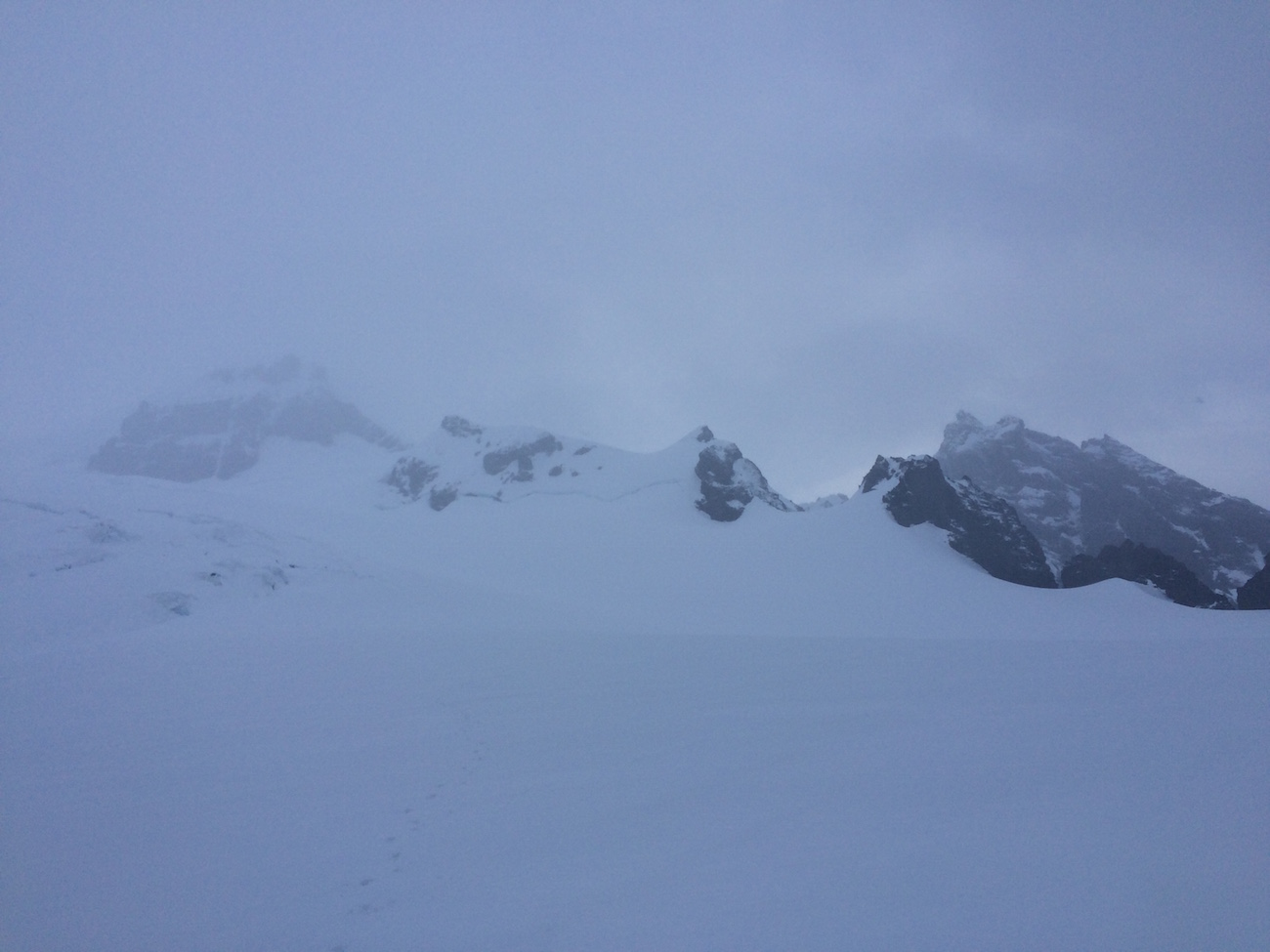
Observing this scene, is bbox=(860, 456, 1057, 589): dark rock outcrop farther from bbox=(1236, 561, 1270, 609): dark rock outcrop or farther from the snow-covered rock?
the snow-covered rock

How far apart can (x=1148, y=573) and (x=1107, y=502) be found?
42.7 meters

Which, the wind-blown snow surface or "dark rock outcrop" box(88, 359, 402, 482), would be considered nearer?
the wind-blown snow surface

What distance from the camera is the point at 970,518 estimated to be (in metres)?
36.5

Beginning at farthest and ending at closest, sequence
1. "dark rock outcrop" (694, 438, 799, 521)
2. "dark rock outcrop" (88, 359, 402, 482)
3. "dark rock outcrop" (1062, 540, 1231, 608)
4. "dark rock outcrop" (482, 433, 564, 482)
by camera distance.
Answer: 1. "dark rock outcrop" (88, 359, 402, 482)
2. "dark rock outcrop" (482, 433, 564, 482)
3. "dark rock outcrop" (694, 438, 799, 521)
4. "dark rock outcrop" (1062, 540, 1231, 608)

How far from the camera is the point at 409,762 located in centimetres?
860

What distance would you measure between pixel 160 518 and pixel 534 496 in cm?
3544

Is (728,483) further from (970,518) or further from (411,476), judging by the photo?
(411,476)

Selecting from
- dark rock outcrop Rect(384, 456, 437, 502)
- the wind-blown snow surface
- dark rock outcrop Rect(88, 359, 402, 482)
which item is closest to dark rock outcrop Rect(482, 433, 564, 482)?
dark rock outcrop Rect(384, 456, 437, 502)

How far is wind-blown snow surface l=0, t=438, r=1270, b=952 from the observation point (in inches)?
212

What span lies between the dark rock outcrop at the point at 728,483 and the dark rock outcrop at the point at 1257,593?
29013mm

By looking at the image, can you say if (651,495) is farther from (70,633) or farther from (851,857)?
(851,857)

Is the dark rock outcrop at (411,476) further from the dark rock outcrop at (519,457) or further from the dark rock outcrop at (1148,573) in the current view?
the dark rock outcrop at (1148,573)

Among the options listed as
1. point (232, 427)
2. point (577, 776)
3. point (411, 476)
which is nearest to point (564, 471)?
point (411, 476)

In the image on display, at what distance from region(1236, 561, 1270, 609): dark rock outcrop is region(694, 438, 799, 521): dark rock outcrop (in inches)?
1142
